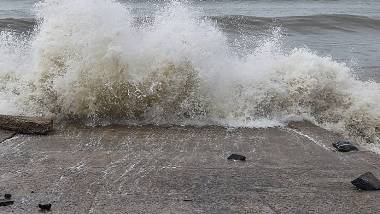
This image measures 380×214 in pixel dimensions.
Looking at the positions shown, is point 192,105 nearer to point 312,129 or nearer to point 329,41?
point 312,129

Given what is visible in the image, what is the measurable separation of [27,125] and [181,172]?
220cm

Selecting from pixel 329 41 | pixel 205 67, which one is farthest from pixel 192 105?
pixel 329 41

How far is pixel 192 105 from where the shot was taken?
7.01 m

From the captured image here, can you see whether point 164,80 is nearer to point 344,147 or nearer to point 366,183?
point 344,147

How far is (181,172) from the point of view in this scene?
457 centimetres

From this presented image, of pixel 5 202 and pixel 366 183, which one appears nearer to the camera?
pixel 5 202

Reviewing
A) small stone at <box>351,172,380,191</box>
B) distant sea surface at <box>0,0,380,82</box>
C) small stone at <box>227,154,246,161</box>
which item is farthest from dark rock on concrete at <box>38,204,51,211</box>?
distant sea surface at <box>0,0,380,82</box>

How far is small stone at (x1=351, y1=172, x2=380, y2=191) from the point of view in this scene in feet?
13.7

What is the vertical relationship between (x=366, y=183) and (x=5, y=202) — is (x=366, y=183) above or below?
below

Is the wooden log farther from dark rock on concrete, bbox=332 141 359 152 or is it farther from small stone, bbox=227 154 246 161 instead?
dark rock on concrete, bbox=332 141 359 152

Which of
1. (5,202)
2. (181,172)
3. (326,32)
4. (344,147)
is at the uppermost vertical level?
(5,202)

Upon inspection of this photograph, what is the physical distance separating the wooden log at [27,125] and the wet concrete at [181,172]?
13 cm

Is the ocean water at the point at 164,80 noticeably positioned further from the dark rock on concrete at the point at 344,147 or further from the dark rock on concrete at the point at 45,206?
the dark rock on concrete at the point at 45,206

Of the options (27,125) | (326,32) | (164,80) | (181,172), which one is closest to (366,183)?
(181,172)
